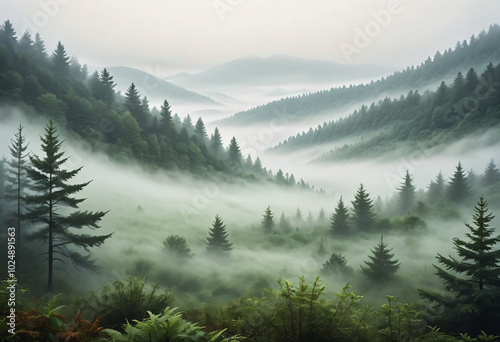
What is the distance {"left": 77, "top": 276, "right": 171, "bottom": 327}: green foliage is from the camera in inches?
291

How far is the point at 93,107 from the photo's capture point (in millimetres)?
87750

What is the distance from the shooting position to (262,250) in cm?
7831

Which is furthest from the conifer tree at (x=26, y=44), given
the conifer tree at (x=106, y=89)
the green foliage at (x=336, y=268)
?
the green foliage at (x=336, y=268)

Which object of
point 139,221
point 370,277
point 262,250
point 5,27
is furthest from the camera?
point 5,27

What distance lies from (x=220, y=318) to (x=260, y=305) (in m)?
2.38

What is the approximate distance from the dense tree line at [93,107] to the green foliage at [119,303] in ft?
266

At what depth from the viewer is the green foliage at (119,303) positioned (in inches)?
291

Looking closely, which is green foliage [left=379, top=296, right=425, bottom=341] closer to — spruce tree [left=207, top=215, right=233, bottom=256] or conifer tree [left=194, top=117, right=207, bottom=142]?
spruce tree [left=207, top=215, right=233, bottom=256]

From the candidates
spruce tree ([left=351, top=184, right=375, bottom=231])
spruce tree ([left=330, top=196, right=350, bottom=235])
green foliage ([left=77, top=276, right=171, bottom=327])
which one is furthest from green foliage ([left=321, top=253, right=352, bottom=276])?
green foliage ([left=77, top=276, right=171, bottom=327])

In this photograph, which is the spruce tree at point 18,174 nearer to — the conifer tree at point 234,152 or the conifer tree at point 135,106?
the conifer tree at point 135,106

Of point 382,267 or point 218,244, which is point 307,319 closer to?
point 382,267

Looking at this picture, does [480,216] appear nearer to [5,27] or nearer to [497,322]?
[497,322]

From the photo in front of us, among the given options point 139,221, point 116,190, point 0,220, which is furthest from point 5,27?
point 0,220

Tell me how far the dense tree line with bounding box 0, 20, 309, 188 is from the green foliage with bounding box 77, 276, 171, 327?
80.9 meters
